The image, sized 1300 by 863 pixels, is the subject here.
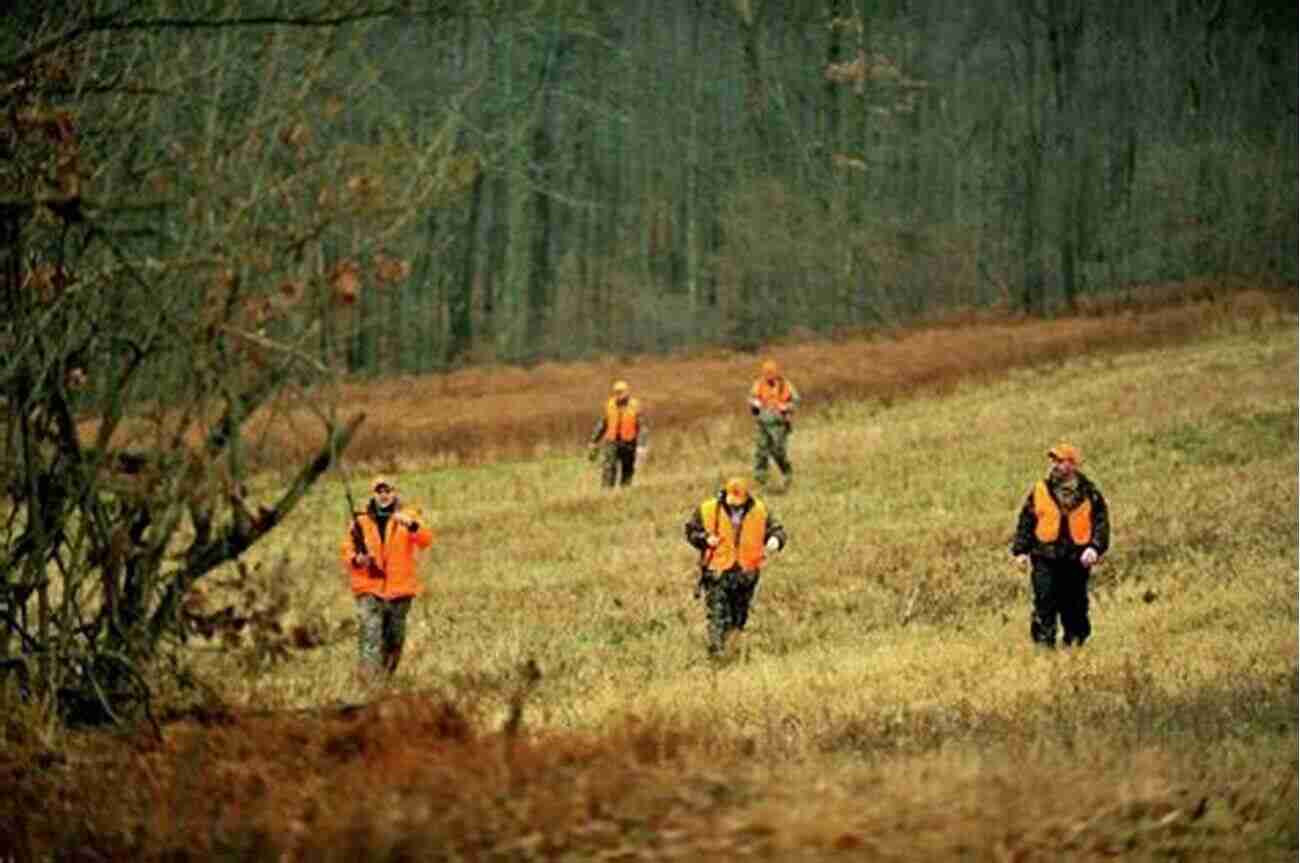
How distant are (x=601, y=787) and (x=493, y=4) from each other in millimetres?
3517

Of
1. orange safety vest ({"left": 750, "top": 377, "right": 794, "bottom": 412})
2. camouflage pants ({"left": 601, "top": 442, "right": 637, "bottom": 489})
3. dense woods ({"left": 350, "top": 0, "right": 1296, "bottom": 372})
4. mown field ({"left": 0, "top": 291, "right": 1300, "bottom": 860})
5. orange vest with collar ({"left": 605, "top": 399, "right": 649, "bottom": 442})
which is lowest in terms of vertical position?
A: mown field ({"left": 0, "top": 291, "right": 1300, "bottom": 860})

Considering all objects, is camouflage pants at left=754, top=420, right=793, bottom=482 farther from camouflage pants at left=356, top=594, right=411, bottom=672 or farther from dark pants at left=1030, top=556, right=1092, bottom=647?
camouflage pants at left=356, top=594, right=411, bottom=672

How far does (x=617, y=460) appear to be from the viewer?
1259 inches

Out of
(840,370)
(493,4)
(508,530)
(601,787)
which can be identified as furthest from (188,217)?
(840,370)

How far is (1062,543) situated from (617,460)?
1420 centimetres

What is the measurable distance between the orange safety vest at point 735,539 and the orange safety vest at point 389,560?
2.96 m

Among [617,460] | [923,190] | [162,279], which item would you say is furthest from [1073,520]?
[923,190]

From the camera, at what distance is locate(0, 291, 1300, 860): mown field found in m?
9.46

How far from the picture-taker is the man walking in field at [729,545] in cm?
1966

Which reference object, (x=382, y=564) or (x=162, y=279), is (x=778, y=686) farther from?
(x=162, y=279)

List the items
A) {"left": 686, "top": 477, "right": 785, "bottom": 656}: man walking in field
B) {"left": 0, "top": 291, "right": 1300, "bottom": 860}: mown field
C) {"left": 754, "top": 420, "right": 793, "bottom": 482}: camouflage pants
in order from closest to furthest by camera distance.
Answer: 1. {"left": 0, "top": 291, "right": 1300, "bottom": 860}: mown field
2. {"left": 686, "top": 477, "right": 785, "bottom": 656}: man walking in field
3. {"left": 754, "top": 420, "right": 793, "bottom": 482}: camouflage pants

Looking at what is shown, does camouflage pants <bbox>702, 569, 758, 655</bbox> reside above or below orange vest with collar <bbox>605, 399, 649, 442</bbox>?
below

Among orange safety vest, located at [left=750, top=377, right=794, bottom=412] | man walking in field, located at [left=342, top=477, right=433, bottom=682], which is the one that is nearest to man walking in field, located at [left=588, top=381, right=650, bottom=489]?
orange safety vest, located at [left=750, top=377, right=794, bottom=412]

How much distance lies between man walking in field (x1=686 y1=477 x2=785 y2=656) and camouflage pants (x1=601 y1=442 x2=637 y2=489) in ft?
39.7
